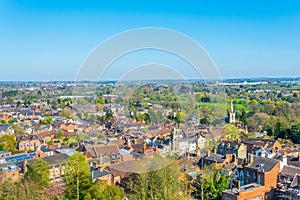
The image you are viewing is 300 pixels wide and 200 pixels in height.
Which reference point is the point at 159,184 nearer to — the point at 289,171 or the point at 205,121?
the point at 289,171

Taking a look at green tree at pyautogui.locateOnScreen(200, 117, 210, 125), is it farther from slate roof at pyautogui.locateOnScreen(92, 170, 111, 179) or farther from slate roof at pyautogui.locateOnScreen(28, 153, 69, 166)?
slate roof at pyautogui.locateOnScreen(92, 170, 111, 179)

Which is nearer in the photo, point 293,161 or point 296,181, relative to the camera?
point 296,181

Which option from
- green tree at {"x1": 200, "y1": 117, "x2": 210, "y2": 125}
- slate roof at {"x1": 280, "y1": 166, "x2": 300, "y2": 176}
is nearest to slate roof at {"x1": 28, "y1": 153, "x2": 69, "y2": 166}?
slate roof at {"x1": 280, "y1": 166, "x2": 300, "y2": 176}

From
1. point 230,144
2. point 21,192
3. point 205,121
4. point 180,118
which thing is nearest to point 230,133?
point 205,121

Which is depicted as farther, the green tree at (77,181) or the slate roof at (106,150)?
the slate roof at (106,150)

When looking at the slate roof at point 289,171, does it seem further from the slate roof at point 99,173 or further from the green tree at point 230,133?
the green tree at point 230,133

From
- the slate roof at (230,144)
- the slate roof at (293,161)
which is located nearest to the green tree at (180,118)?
the slate roof at (230,144)
